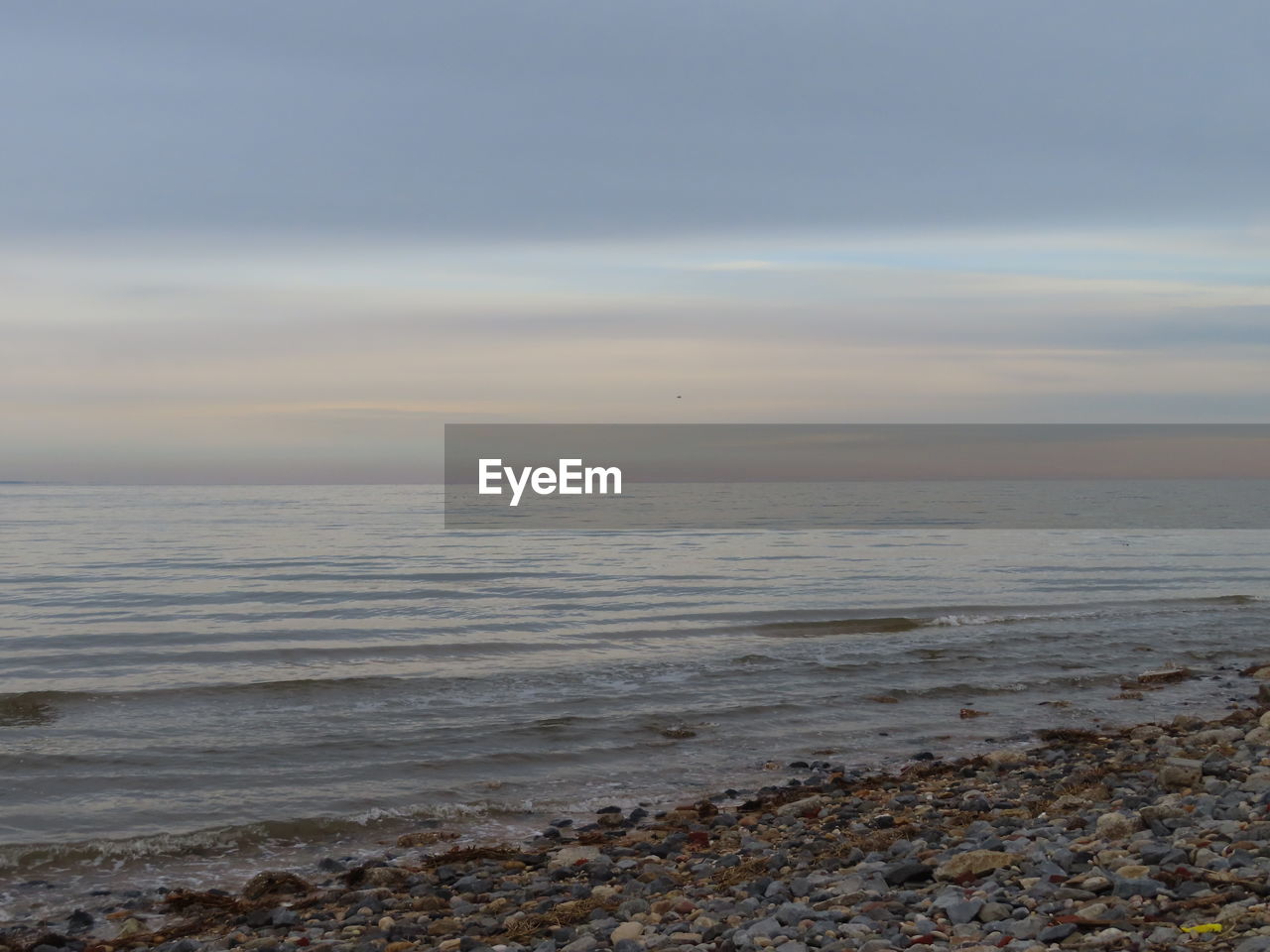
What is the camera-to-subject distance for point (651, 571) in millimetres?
36250

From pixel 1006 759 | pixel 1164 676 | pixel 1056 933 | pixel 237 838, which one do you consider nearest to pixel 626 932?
pixel 1056 933

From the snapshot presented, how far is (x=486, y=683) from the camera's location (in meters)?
18.0

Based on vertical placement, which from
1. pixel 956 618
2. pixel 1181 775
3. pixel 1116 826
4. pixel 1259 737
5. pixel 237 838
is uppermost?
pixel 1116 826

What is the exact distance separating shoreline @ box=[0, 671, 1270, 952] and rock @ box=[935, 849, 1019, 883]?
0.05 ft

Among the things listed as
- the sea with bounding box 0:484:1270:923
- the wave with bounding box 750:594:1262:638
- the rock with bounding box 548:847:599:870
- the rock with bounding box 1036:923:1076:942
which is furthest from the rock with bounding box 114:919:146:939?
the wave with bounding box 750:594:1262:638

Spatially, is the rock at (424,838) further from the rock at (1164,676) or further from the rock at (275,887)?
the rock at (1164,676)

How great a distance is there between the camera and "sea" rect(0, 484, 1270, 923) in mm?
11227

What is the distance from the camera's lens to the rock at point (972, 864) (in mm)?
7062

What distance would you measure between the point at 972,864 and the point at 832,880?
1000 millimetres

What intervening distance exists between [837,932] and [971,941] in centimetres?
77

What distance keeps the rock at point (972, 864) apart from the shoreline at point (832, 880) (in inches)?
0.6

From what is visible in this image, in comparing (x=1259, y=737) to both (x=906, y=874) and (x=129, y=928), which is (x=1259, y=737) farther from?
(x=129, y=928)

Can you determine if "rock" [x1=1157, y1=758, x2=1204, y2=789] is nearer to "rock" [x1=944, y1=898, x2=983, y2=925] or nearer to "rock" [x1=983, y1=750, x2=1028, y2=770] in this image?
"rock" [x1=983, y1=750, x2=1028, y2=770]

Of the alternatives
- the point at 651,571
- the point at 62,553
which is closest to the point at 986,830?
the point at 651,571
